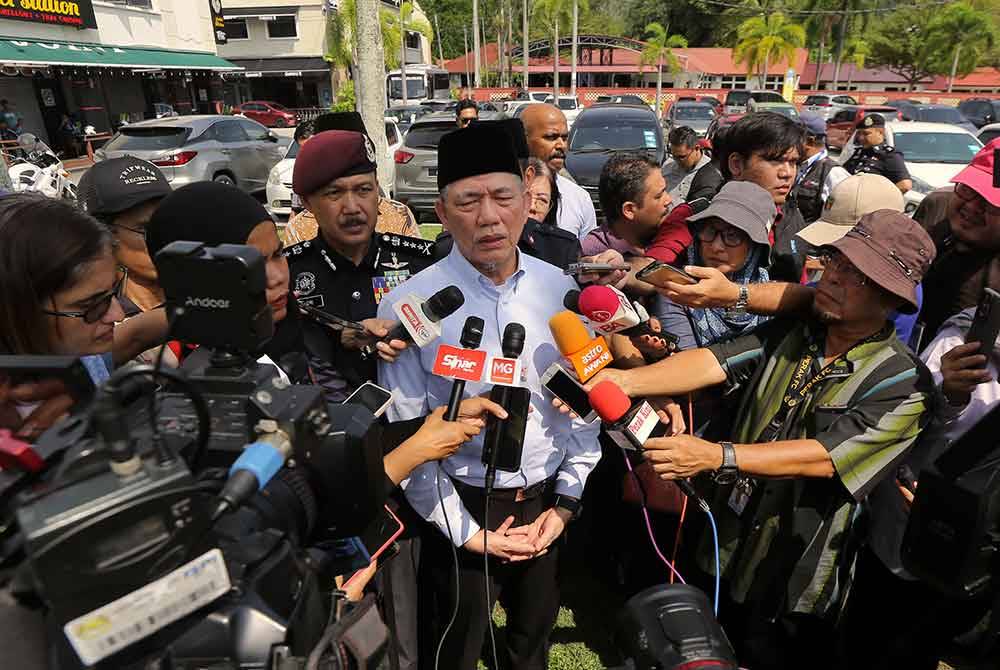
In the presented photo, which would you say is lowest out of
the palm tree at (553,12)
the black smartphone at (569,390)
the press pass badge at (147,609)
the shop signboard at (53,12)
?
the black smartphone at (569,390)

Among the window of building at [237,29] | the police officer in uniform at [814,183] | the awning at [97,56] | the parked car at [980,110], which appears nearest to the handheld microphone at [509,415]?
the police officer in uniform at [814,183]

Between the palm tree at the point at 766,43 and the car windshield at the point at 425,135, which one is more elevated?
the palm tree at the point at 766,43

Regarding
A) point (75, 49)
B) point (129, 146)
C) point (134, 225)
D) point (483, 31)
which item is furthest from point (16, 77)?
point (483, 31)

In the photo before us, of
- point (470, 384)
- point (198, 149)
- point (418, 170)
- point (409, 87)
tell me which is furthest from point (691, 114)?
point (409, 87)

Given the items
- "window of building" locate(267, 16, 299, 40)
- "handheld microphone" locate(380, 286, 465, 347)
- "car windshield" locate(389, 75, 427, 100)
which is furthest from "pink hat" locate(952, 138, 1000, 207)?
"window of building" locate(267, 16, 299, 40)

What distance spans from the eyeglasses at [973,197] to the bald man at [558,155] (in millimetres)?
2012

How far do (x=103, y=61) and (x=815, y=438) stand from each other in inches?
936

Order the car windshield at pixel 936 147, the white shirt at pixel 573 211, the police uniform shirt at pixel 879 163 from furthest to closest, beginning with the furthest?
the car windshield at pixel 936 147, the police uniform shirt at pixel 879 163, the white shirt at pixel 573 211

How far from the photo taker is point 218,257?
37.7 inches

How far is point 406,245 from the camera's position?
269 centimetres

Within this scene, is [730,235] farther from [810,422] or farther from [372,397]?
[372,397]

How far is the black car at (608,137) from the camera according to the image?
28.8ft

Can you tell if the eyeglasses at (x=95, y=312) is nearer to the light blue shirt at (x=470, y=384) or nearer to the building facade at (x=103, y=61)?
the light blue shirt at (x=470, y=384)

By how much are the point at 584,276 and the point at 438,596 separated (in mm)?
1245
